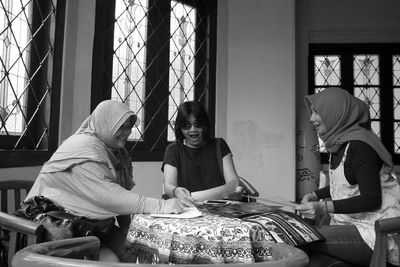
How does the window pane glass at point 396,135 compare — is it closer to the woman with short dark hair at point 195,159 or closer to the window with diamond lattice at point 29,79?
the woman with short dark hair at point 195,159

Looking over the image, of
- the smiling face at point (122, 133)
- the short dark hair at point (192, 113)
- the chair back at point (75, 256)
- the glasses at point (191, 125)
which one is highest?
the short dark hair at point (192, 113)

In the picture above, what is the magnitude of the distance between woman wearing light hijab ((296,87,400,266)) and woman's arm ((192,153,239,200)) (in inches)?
24.0

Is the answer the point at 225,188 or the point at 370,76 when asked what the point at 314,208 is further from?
the point at 370,76

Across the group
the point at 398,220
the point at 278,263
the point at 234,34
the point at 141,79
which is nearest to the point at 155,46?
the point at 141,79

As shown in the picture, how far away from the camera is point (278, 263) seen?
618 mm

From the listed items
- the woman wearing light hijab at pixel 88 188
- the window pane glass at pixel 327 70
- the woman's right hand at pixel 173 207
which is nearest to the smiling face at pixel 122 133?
the woman wearing light hijab at pixel 88 188

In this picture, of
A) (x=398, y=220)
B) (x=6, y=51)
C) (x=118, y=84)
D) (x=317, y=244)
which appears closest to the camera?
(x=398, y=220)

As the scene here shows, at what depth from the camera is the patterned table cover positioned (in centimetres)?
119

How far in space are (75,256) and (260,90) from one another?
339 cm

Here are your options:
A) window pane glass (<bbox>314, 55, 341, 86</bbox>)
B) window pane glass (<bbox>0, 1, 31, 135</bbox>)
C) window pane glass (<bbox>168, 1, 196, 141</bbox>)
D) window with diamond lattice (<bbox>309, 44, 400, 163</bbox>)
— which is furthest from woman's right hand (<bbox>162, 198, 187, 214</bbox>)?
window pane glass (<bbox>314, 55, 341, 86</bbox>)

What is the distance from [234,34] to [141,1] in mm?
1132

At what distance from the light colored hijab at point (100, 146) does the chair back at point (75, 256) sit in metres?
0.90

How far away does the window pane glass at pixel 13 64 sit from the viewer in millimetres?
2219

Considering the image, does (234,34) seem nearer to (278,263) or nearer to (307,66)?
(307,66)
